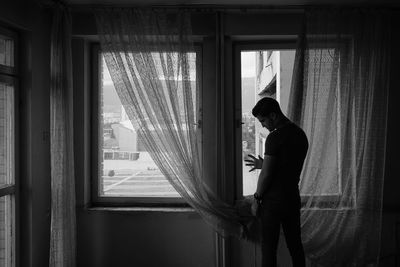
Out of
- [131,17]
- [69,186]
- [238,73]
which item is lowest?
[69,186]

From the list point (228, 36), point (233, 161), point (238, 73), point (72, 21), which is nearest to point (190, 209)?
point (233, 161)

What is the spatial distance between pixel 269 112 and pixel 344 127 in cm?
78

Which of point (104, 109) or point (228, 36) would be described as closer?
point (228, 36)

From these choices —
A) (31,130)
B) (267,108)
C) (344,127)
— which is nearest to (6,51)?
(31,130)

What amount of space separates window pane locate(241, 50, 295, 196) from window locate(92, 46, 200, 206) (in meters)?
0.72

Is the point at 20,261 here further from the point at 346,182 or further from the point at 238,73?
the point at 346,182

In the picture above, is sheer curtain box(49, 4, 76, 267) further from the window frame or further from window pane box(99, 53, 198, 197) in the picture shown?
window pane box(99, 53, 198, 197)

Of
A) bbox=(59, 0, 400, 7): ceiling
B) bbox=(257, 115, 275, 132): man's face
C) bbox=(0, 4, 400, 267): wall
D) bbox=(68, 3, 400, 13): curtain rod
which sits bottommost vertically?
bbox=(0, 4, 400, 267): wall

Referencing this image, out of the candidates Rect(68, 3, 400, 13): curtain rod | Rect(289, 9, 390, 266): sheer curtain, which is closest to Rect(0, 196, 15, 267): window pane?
Rect(68, 3, 400, 13): curtain rod

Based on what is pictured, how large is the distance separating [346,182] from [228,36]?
146cm

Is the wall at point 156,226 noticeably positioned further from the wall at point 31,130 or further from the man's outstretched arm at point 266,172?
the man's outstretched arm at point 266,172

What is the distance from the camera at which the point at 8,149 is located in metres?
2.51

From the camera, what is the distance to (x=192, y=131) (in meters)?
2.71

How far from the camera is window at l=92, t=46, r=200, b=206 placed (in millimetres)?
3092
